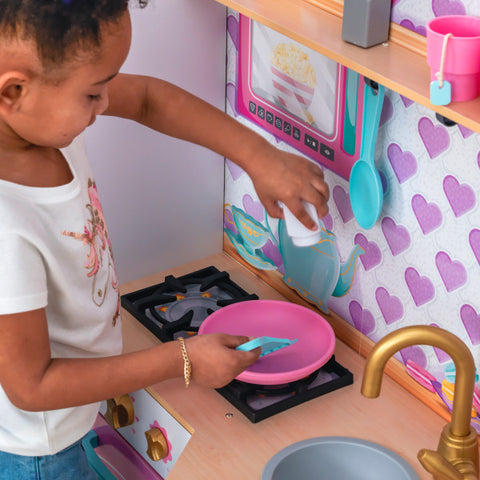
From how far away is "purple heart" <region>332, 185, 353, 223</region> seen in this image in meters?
1.41

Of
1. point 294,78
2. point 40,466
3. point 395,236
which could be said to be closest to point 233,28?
point 294,78

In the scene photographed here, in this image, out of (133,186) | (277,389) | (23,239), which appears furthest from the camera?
(133,186)

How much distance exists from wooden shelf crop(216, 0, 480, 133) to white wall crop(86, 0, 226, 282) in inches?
11.9

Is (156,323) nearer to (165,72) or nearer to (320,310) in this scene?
(320,310)

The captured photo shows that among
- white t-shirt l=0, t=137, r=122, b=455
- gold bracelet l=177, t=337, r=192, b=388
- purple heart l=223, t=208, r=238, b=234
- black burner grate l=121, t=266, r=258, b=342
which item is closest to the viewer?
white t-shirt l=0, t=137, r=122, b=455

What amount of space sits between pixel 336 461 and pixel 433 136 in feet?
1.73

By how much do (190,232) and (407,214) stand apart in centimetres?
59

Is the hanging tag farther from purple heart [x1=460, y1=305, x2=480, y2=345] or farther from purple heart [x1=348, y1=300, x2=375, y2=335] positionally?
purple heart [x1=348, y1=300, x2=375, y2=335]

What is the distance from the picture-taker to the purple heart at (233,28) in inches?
60.7

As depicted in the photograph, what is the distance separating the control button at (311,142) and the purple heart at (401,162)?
18cm

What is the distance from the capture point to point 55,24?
0.89m

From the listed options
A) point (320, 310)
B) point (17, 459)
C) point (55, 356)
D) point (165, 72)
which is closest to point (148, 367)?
point (55, 356)

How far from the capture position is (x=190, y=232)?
1.75 metres

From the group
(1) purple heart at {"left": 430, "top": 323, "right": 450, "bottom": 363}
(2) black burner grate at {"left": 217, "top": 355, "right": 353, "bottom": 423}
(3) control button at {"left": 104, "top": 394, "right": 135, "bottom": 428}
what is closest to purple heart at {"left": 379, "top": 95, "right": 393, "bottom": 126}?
(1) purple heart at {"left": 430, "top": 323, "right": 450, "bottom": 363}
